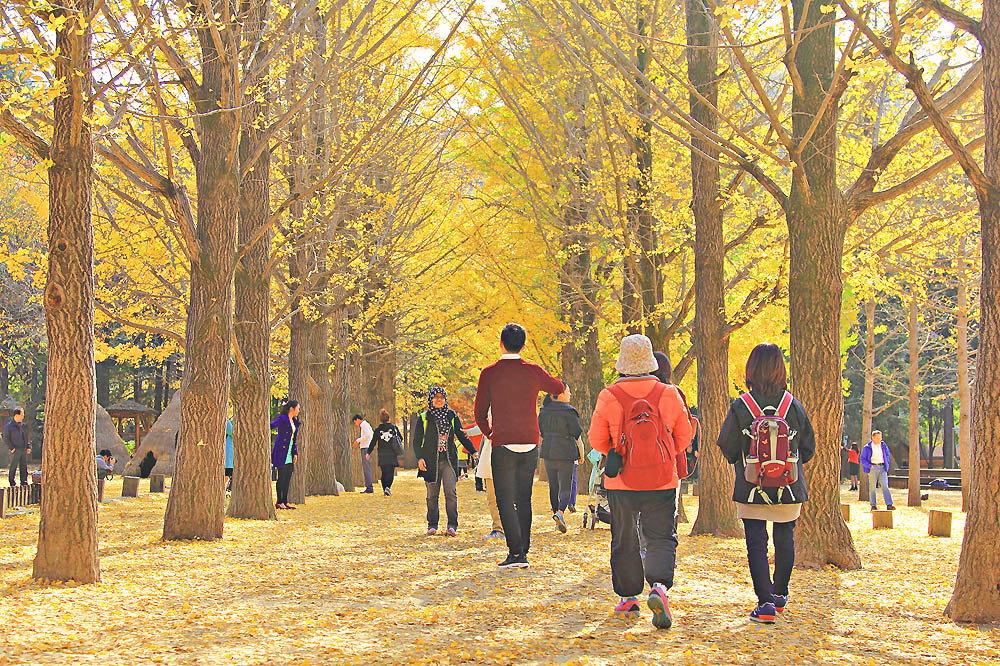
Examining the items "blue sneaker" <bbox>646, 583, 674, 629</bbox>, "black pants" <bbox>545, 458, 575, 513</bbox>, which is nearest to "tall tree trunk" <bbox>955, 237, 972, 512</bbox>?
"black pants" <bbox>545, 458, 575, 513</bbox>

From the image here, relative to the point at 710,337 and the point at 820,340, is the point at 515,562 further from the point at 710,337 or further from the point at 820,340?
the point at 710,337

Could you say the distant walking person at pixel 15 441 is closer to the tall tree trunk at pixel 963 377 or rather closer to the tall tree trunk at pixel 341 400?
the tall tree trunk at pixel 341 400

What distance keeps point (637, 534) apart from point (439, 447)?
18.3 feet

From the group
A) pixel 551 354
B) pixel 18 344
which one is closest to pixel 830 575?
pixel 551 354

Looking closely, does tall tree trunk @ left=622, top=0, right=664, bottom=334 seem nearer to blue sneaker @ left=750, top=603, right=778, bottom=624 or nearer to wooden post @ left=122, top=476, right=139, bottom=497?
blue sneaker @ left=750, top=603, right=778, bottom=624

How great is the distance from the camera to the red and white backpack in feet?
21.7

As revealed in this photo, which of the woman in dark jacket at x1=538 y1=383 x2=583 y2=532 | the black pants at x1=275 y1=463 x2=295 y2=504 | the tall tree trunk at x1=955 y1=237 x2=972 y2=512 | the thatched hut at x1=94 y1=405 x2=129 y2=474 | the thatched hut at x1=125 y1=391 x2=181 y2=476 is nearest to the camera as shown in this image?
the woman in dark jacket at x1=538 y1=383 x2=583 y2=532

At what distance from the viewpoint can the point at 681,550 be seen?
11156 millimetres

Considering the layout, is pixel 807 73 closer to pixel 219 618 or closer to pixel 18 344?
pixel 219 618

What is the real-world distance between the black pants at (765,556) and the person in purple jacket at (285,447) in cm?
1198

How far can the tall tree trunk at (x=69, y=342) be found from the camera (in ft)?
25.7

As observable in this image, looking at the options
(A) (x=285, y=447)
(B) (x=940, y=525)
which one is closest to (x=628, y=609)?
(B) (x=940, y=525)

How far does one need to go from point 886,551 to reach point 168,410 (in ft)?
72.8

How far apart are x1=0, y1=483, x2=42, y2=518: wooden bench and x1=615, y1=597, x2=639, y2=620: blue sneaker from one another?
34.1 feet
